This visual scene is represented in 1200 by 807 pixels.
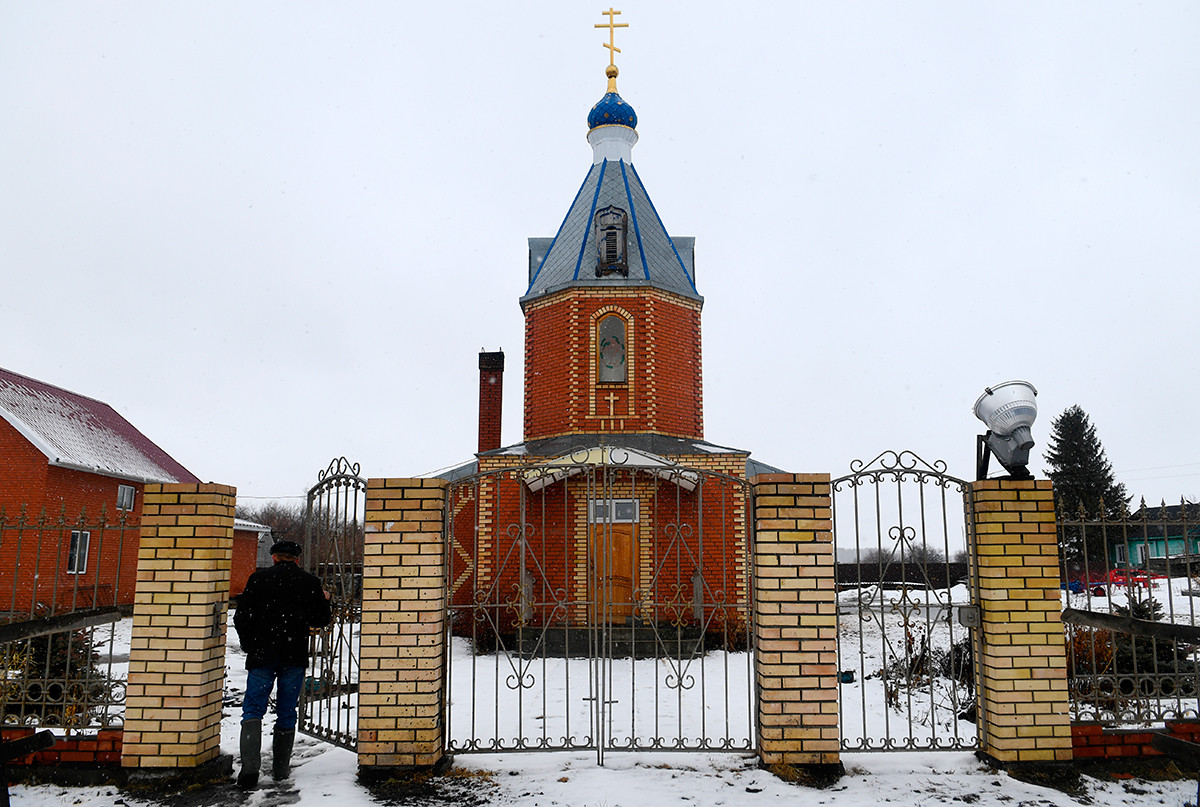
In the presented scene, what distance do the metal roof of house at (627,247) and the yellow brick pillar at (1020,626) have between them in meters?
11.0

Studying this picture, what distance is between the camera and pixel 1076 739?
5.15 m

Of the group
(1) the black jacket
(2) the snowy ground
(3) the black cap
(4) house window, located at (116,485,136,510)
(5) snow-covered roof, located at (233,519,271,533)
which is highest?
(4) house window, located at (116,485,136,510)

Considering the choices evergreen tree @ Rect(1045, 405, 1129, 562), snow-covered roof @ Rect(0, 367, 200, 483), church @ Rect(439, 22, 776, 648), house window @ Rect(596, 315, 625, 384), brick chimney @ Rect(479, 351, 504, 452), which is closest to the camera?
church @ Rect(439, 22, 776, 648)

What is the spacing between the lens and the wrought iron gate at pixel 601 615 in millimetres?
6895

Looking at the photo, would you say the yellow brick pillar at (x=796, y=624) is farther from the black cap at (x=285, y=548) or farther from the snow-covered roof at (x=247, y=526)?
the snow-covered roof at (x=247, y=526)

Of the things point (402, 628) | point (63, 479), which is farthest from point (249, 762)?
point (63, 479)

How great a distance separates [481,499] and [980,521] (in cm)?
1023

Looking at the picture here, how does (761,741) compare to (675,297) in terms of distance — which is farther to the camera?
(675,297)

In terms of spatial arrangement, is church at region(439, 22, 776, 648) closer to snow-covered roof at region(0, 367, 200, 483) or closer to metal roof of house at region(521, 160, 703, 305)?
metal roof of house at region(521, 160, 703, 305)

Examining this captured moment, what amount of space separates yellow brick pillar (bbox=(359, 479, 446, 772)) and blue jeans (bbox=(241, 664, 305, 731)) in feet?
1.67

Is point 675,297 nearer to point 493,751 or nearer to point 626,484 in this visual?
point 626,484

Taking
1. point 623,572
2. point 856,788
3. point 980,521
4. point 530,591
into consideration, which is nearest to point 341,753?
point 856,788

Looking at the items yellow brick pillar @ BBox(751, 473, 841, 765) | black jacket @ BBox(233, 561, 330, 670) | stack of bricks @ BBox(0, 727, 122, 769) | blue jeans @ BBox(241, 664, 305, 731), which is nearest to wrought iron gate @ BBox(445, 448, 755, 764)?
yellow brick pillar @ BBox(751, 473, 841, 765)

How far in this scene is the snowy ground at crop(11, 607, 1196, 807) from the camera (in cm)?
472
